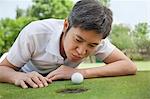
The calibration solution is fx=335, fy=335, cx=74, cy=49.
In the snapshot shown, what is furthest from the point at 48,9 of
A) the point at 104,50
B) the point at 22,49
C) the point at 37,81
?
the point at 37,81

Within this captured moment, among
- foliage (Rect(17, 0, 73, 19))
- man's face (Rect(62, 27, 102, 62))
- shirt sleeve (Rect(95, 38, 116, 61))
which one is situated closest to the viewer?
man's face (Rect(62, 27, 102, 62))

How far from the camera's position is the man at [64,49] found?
0.91 m

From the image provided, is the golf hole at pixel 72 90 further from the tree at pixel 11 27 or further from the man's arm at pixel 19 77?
the tree at pixel 11 27

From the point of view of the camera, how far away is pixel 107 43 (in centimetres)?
117

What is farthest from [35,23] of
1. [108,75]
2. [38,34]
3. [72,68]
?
[108,75]

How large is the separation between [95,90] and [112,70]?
264 millimetres

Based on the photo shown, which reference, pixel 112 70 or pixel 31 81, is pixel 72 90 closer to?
pixel 31 81

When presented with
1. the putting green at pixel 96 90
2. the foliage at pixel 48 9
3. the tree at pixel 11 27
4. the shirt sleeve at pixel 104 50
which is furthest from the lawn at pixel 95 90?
the foliage at pixel 48 9

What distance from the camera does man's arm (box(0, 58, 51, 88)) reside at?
3.01 feet

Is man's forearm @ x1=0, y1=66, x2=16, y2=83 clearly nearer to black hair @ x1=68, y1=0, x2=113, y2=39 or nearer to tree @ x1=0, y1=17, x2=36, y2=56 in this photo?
black hair @ x1=68, y1=0, x2=113, y2=39

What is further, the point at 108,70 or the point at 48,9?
the point at 48,9

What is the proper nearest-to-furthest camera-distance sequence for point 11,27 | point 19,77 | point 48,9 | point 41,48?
point 19,77
point 41,48
point 11,27
point 48,9

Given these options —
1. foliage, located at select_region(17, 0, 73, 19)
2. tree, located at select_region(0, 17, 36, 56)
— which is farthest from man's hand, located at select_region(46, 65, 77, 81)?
foliage, located at select_region(17, 0, 73, 19)

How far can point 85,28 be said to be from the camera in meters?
0.89
